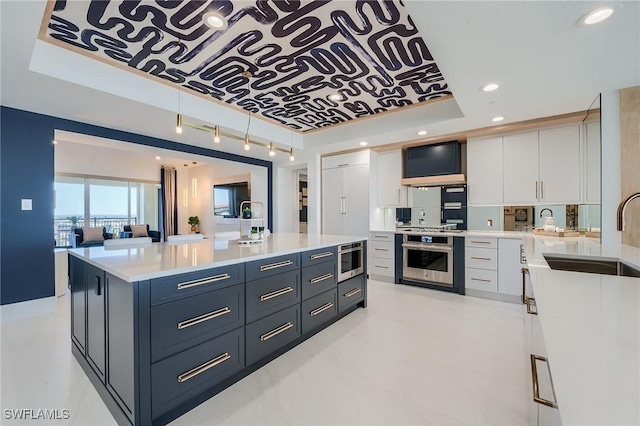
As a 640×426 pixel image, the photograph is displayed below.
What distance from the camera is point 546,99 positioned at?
284 cm

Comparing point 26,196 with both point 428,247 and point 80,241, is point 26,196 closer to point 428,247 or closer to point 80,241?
point 80,241

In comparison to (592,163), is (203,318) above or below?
below

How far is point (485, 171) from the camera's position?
4012 mm

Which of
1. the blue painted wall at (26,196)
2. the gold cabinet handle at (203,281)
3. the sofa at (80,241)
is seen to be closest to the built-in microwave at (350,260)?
the gold cabinet handle at (203,281)

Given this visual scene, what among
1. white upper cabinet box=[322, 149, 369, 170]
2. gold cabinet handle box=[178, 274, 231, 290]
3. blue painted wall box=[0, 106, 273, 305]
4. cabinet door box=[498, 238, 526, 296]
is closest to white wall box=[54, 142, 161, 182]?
blue painted wall box=[0, 106, 273, 305]

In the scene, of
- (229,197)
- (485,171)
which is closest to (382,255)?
(485,171)

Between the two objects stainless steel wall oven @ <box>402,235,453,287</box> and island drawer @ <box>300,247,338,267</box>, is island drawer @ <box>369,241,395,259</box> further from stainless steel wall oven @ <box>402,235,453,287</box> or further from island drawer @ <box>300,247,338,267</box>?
island drawer @ <box>300,247,338,267</box>

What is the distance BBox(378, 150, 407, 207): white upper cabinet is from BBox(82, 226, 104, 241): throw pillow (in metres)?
6.35

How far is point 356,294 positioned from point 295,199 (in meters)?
3.90

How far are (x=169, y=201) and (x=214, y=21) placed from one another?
763 centimetres

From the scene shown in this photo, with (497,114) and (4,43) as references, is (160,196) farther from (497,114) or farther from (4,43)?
(497,114)

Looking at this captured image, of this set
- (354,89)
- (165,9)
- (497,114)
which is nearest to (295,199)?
(354,89)

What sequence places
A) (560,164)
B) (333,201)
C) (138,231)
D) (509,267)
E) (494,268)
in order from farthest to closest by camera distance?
(138,231)
(333,201)
(494,268)
(509,267)
(560,164)

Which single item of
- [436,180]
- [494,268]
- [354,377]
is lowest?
[354,377]
